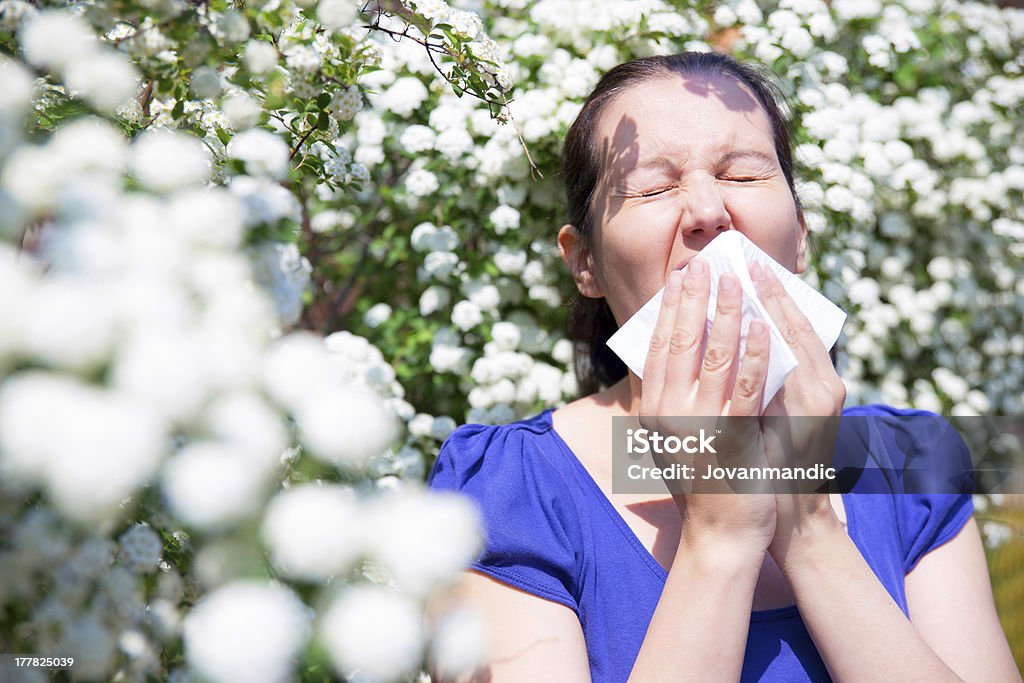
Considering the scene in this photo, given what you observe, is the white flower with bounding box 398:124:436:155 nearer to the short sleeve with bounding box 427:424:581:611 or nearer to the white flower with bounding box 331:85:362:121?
the white flower with bounding box 331:85:362:121

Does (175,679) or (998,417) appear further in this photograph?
(998,417)

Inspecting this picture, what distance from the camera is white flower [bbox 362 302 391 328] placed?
6.81 feet

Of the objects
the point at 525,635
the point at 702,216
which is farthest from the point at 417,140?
the point at 525,635

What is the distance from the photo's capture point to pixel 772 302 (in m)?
1.17

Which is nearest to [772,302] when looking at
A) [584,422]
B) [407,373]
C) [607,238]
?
[607,238]

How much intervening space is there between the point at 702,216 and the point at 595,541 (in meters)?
0.54

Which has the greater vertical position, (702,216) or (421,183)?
(702,216)

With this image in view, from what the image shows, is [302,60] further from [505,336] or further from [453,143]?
[505,336]

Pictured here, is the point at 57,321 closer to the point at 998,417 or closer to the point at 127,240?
the point at 127,240

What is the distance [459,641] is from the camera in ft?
1.94

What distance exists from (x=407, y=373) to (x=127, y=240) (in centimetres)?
141

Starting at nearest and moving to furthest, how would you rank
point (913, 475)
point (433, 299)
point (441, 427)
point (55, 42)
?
1. point (55, 42)
2. point (913, 475)
3. point (441, 427)
4. point (433, 299)

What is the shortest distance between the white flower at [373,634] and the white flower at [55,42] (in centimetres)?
55

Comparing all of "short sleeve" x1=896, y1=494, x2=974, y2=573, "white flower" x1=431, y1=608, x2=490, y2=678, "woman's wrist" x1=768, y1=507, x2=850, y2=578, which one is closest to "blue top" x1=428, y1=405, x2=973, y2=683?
"short sleeve" x1=896, y1=494, x2=974, y2=573
